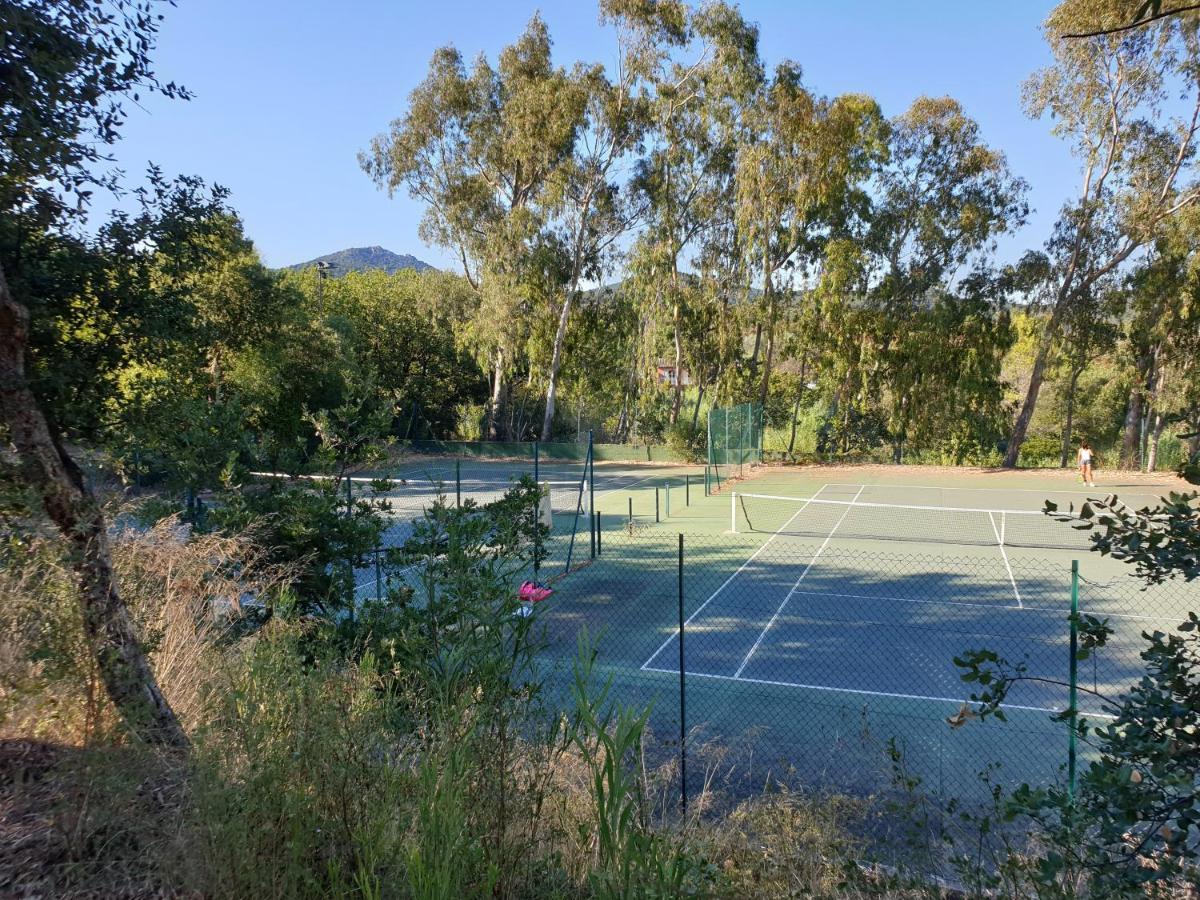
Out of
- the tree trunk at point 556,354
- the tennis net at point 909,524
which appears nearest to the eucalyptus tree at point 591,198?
the tree trunk at point 556,354

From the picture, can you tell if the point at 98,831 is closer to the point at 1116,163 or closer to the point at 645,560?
the point at 645,560

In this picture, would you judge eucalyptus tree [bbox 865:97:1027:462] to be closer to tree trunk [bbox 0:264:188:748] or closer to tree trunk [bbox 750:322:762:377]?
tree trunk [bbox 750:322:762:377]

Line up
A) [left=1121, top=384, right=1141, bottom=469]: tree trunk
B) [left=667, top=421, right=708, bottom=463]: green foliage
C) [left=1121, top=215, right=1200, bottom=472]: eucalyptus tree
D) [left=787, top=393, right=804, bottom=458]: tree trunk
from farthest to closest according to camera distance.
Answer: [left=787, top=393, right=804, bottom=458]: tree trunk, [left=667, top=421, right=708, bottom=463]: green foliage, [left=1121, top=384, right=1141, bottom=469]: tree trunk, [left=1121, top=215, right=1200, bottom=472]: eucalyptus tree

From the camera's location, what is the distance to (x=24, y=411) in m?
3.30

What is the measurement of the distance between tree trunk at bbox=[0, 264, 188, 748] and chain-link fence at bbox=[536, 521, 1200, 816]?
1854 millimetres

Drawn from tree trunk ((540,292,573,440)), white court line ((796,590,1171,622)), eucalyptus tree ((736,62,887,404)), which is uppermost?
eucalyptus tree ((736,62,887,404))

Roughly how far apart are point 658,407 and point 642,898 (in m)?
36.1

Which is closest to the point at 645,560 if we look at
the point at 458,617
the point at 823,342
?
the point at 458,617

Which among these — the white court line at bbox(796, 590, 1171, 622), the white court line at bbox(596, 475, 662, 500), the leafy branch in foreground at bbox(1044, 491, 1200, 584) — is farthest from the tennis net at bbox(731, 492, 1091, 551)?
the leafy branch in foreground at bbox(1044, 491, 1200, 584)

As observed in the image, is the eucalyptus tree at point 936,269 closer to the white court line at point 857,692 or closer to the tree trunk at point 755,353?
the tree trunk at point 755,353

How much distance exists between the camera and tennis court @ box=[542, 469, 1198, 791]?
280 inches

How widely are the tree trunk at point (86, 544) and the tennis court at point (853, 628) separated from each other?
3116 millimetres

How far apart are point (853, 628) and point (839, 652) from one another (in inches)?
44.9

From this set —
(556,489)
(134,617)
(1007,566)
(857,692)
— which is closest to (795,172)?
(556,489)
